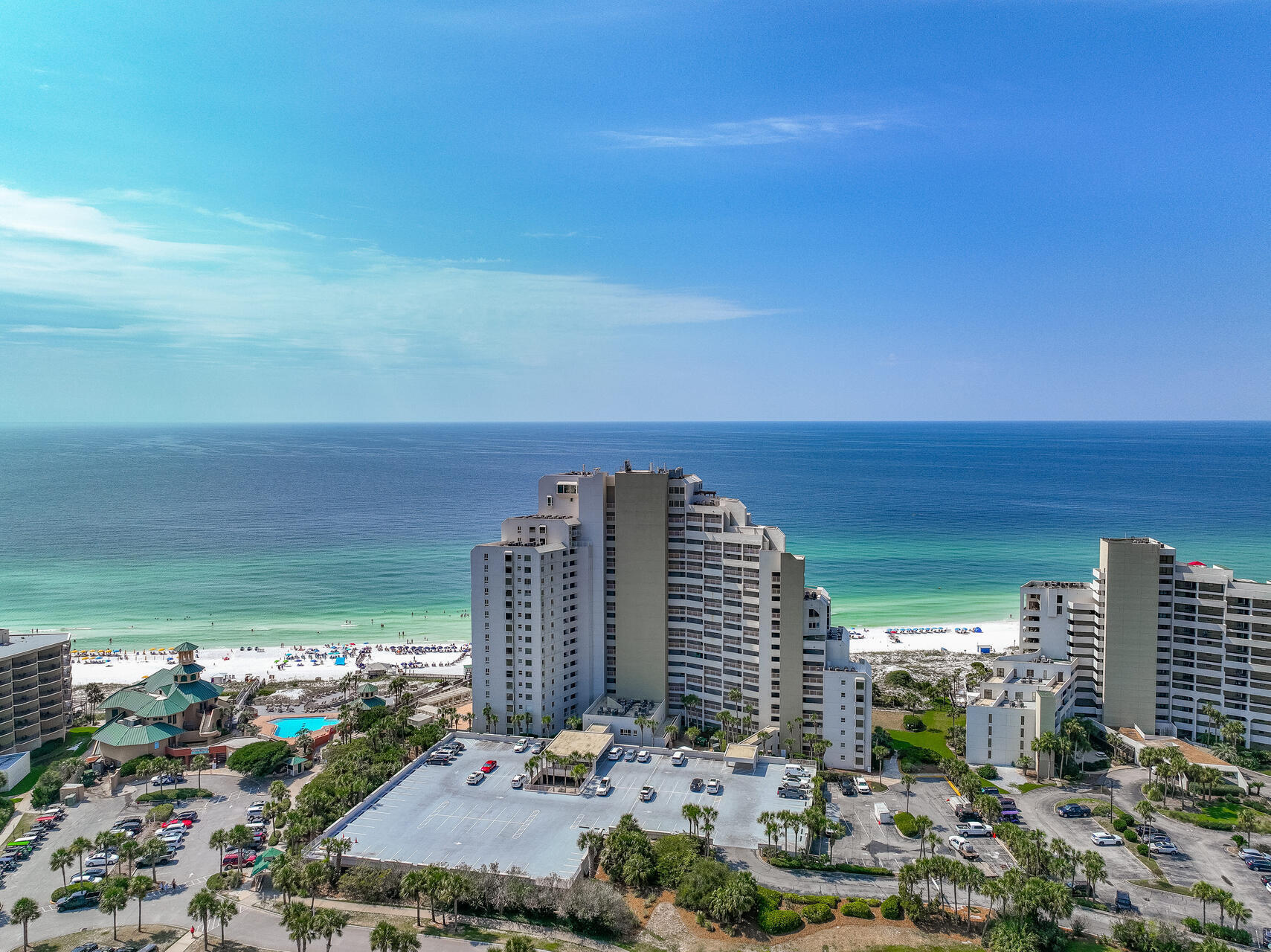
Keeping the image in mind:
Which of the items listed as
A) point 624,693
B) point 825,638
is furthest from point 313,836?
point 825,638

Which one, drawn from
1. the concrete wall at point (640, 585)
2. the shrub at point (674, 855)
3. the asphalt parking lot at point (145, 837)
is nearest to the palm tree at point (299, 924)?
the asphalt parking lot at point (145, 837)

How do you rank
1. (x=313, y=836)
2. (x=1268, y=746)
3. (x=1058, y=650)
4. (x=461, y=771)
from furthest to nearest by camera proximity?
(x=1058, y=650) < (x=1268, y=746) < (x=461, y=771) < (x=313, y=836)

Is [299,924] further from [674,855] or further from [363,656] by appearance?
[363,656]

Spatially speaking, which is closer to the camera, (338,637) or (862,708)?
(862,708)

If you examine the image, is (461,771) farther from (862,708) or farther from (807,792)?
(862,708)

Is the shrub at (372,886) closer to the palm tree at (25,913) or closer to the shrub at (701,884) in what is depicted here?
the palm tree at (25,913)

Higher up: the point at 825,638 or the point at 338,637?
the point at 825,638

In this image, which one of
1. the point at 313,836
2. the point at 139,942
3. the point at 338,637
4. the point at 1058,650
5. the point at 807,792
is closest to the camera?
the point at 139,942
